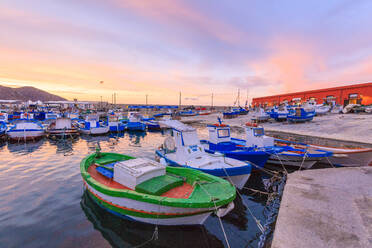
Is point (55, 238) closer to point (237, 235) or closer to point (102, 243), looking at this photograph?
point (102, 243)

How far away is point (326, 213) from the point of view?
5293mm

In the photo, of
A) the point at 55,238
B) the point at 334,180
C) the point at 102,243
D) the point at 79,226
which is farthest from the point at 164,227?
the point at 334,180

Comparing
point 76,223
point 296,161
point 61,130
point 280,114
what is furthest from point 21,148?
point 280,114

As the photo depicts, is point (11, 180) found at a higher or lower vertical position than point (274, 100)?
lower

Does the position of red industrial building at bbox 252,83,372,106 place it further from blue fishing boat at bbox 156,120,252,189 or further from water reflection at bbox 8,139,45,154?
water reflection at bbox 8,139,45,154

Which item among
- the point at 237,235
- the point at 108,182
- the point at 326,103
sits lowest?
the point at 237,235

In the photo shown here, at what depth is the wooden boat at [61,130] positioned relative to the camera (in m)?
24.8

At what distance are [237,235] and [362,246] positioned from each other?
3.47 metres

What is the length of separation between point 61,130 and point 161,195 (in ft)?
84.8

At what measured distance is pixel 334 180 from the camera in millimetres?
7898

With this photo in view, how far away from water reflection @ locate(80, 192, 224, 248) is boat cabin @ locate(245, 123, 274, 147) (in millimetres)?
9204

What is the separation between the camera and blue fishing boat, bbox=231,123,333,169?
471 inches

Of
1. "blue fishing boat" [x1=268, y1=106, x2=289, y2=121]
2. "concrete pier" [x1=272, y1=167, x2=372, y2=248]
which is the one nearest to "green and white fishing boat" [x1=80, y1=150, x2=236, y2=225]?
"concrete pier" [x1=272, y1=167, x2=372, y2=248]

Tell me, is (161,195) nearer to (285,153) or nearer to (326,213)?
(326,213)
